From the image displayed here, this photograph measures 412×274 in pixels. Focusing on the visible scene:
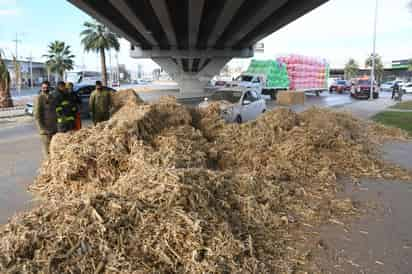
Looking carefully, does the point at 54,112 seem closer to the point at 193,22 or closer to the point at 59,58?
the point at 193,22

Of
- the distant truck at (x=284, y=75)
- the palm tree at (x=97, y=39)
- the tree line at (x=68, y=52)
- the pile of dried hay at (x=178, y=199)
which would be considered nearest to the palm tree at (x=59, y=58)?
the tree line at (x=68, y=52)

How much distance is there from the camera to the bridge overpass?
18.7 m

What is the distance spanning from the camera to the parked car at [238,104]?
1224cm

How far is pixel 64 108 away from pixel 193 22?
1661 centimetres

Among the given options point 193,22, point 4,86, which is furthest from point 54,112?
point 193,22

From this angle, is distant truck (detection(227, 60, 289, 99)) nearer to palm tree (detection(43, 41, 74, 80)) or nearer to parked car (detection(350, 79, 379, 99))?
parked car (detection(350, 79, 379, 99))

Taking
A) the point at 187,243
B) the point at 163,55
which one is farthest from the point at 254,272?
the point at 163,55

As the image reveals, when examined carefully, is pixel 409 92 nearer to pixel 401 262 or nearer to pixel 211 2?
pixel 211 2

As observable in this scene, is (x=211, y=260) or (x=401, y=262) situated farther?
(x=401, y=262)

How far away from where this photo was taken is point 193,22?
22.5 metres

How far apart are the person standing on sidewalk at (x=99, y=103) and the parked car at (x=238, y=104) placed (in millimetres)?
3600

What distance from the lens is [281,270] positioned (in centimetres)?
342

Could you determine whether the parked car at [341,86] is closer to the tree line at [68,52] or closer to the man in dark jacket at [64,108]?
the tree line at [68,52]

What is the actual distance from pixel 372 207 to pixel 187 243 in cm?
355
